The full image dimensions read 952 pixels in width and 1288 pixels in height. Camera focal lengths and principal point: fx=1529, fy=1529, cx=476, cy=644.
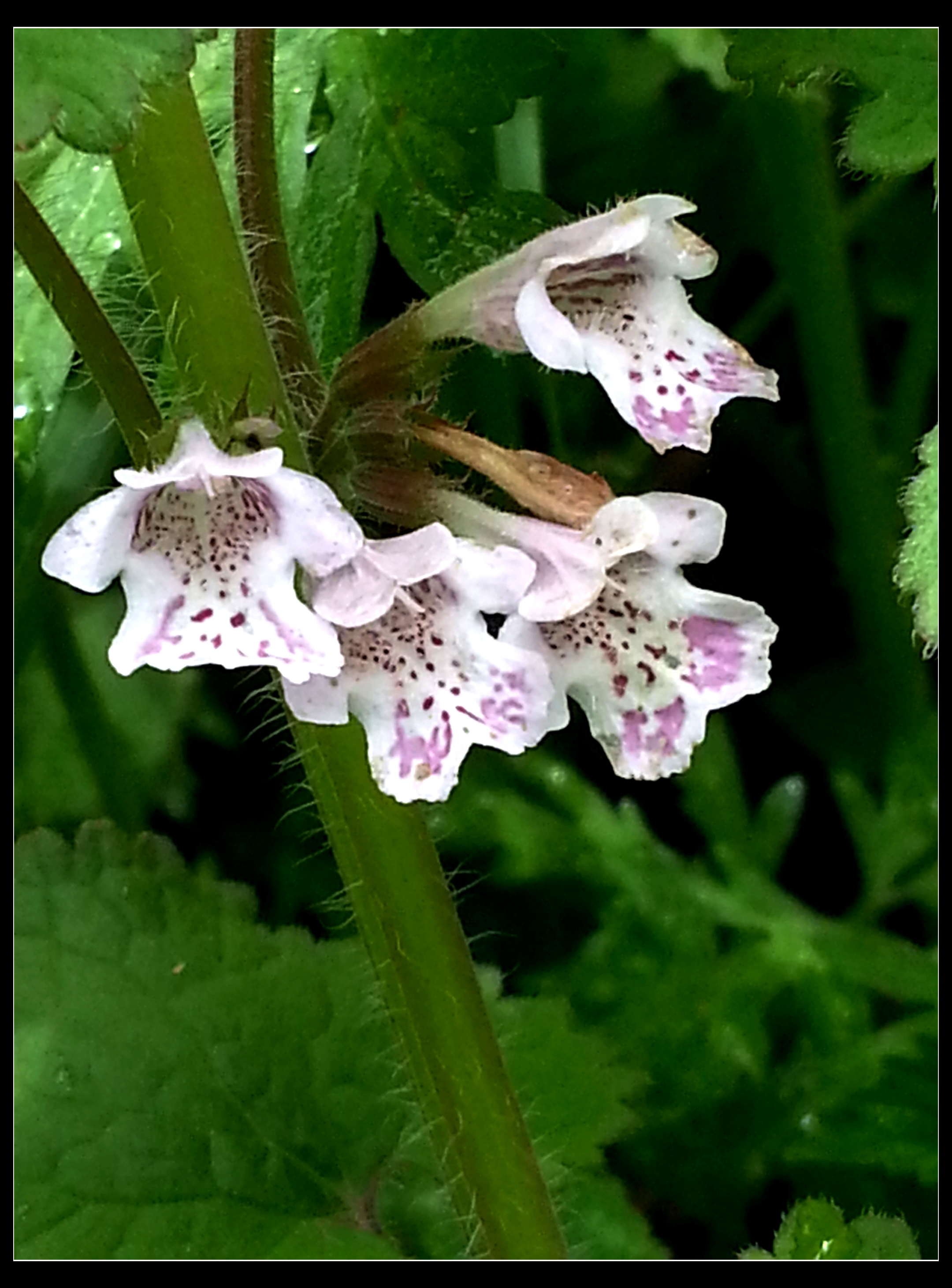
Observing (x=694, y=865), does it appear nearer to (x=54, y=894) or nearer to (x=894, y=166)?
(x=54, y=894)

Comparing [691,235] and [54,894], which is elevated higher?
[691,235]

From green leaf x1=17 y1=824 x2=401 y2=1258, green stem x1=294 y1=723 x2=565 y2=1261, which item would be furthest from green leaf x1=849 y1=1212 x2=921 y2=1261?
green leaf x1=17 y1=824 x2=401 y2=1258

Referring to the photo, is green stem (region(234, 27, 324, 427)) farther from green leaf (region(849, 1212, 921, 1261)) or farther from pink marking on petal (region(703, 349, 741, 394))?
green leaf (region(849, 1212, 921, 1261))

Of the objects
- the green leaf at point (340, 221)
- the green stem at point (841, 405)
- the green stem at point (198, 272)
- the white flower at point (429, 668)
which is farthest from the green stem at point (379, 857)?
the green stem at point (841, 405)

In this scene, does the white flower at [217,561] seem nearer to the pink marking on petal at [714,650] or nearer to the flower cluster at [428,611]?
the flower cluster at [428,611]

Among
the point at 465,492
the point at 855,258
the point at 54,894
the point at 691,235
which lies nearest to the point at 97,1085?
the point at 54,894
